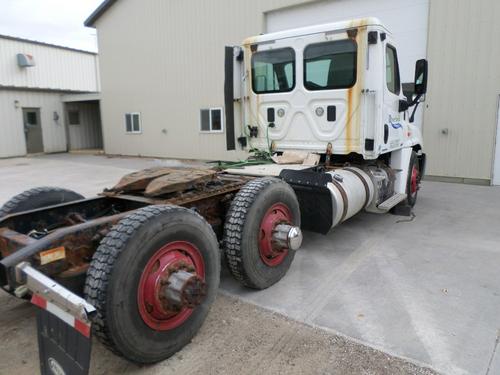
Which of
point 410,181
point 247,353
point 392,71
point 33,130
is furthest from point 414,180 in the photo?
point 33,130

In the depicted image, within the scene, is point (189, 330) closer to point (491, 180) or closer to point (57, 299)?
point (57, 299)

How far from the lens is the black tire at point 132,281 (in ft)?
7.37

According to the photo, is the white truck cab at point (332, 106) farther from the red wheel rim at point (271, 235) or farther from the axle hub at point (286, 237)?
the axle hub at point (286, 237)

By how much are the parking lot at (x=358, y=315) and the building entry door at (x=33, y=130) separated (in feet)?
59.4

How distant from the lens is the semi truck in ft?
7.49

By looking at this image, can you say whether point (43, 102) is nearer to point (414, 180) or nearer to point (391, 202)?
point (414, 180)

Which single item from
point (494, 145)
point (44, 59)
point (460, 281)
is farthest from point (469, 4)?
point (44, 59)

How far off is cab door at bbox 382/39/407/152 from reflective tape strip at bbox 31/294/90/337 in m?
4.38

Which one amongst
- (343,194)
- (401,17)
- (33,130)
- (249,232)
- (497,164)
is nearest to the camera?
(249,232)

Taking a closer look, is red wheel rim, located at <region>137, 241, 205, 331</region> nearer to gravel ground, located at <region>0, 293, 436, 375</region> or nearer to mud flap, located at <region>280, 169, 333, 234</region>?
gravel ground, located at <region>0, 293, 436, 375</region>

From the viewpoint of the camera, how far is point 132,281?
2361 millimetres

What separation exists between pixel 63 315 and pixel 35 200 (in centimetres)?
187

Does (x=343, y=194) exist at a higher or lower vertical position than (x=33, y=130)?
lower

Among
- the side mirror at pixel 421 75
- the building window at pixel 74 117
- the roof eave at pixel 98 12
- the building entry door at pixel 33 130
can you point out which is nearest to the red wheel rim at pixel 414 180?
the side mirror at pixel 421 75
